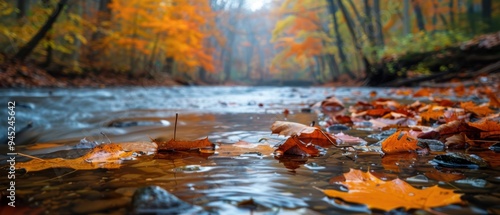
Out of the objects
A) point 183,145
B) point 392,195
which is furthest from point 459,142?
point 183,145

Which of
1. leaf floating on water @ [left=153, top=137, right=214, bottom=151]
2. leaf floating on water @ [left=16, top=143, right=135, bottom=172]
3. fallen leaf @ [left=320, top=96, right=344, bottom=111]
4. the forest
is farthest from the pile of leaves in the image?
the forest

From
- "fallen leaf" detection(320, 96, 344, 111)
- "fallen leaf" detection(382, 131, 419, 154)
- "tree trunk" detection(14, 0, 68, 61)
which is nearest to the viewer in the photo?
"fallen leaf" detection(382, 131, 419, 154)

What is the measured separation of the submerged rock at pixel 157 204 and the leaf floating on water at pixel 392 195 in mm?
344

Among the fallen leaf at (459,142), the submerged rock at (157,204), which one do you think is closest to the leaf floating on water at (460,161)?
the fallen leaf at (459,142)

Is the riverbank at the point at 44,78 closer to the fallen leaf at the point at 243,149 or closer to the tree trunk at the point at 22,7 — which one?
the tree trunk at the point at 22,7

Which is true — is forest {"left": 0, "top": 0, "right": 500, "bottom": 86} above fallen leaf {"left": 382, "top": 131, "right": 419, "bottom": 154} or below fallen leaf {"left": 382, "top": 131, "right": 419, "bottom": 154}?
above

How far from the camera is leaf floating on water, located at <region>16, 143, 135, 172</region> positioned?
46.1 inches

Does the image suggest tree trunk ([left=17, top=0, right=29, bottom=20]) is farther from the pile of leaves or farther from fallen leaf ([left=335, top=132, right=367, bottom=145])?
fallen leaf ([left=335, top=132, right=367, bottom=145])

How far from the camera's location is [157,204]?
71 centimetres

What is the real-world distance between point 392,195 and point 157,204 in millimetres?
509

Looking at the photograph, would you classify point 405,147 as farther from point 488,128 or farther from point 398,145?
point 488,128

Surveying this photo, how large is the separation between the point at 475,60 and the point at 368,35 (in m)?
4.81

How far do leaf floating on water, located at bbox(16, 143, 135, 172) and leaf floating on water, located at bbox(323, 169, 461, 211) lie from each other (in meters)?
0.78

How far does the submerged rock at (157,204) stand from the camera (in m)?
0.70
